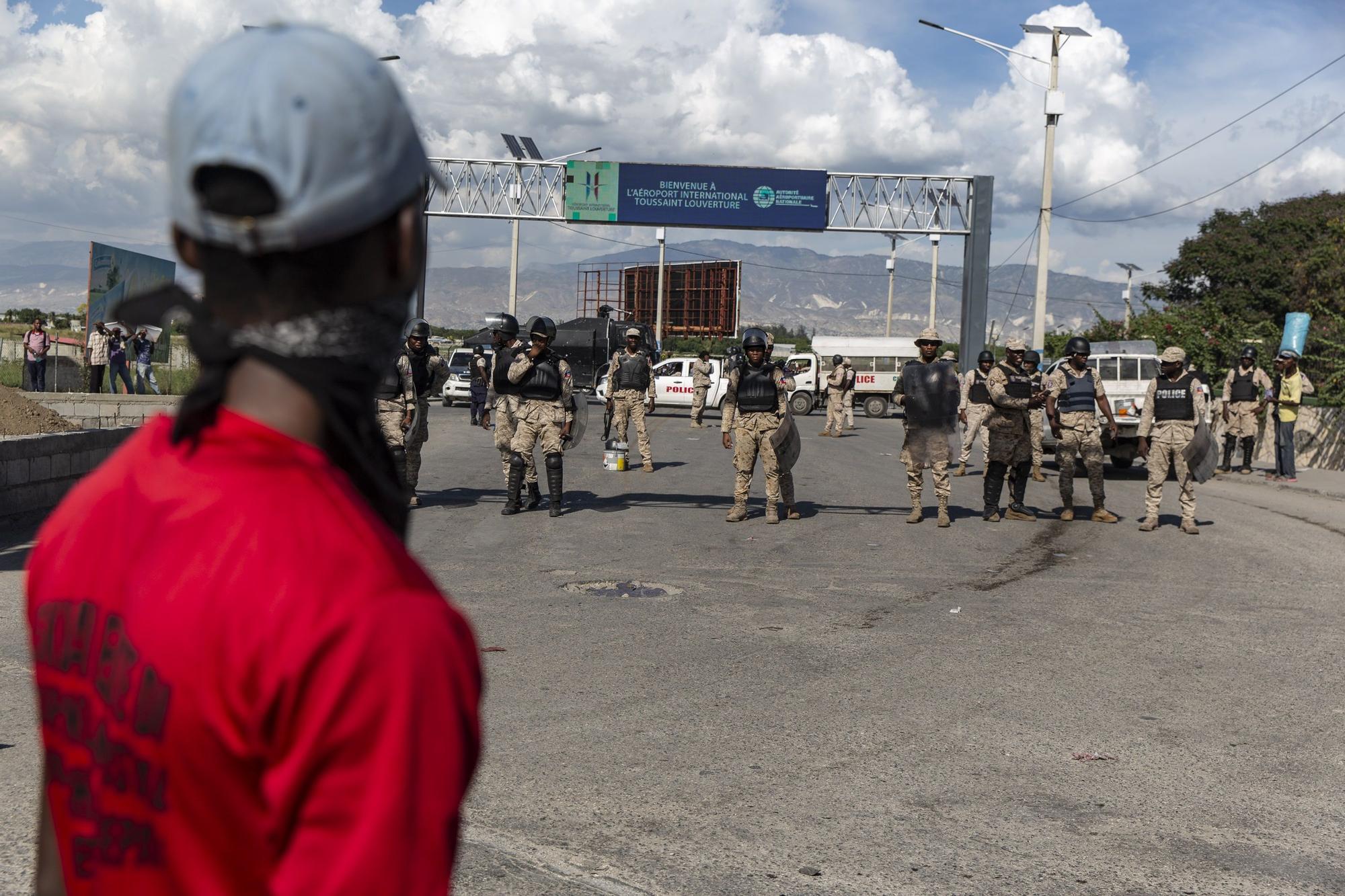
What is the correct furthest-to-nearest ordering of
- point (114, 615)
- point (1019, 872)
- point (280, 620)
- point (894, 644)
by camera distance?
point (894, 644), point (1019, 872), point (114, 615), point (280, 620)

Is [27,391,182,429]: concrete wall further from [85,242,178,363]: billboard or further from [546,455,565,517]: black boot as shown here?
[546,455,565,517]: black boot

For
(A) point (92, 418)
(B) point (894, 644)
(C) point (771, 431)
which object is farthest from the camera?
(A) point (92, 418)

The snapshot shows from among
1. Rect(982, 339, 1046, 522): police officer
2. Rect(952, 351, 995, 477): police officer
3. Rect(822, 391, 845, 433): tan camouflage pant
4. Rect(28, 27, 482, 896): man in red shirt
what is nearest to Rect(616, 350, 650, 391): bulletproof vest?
Rect(952, 351, 995, 477): police officer

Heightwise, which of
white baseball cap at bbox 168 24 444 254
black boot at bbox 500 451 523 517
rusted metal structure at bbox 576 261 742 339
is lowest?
black boot at bbox 500 451 523 517

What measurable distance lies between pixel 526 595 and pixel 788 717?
322 cm

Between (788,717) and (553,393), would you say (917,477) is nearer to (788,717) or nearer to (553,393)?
(553,393)

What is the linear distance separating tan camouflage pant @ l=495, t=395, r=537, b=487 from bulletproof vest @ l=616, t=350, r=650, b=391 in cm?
576

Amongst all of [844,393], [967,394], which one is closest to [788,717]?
[967,394]

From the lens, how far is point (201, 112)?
113 centimetres

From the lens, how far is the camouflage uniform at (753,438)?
12.8 metres

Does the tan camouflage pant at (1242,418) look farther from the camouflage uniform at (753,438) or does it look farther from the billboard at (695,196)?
the billboard at (695,196)

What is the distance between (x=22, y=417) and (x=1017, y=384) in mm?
10415

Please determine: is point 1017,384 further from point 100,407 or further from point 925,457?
point 100,407

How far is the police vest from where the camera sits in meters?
13.7
